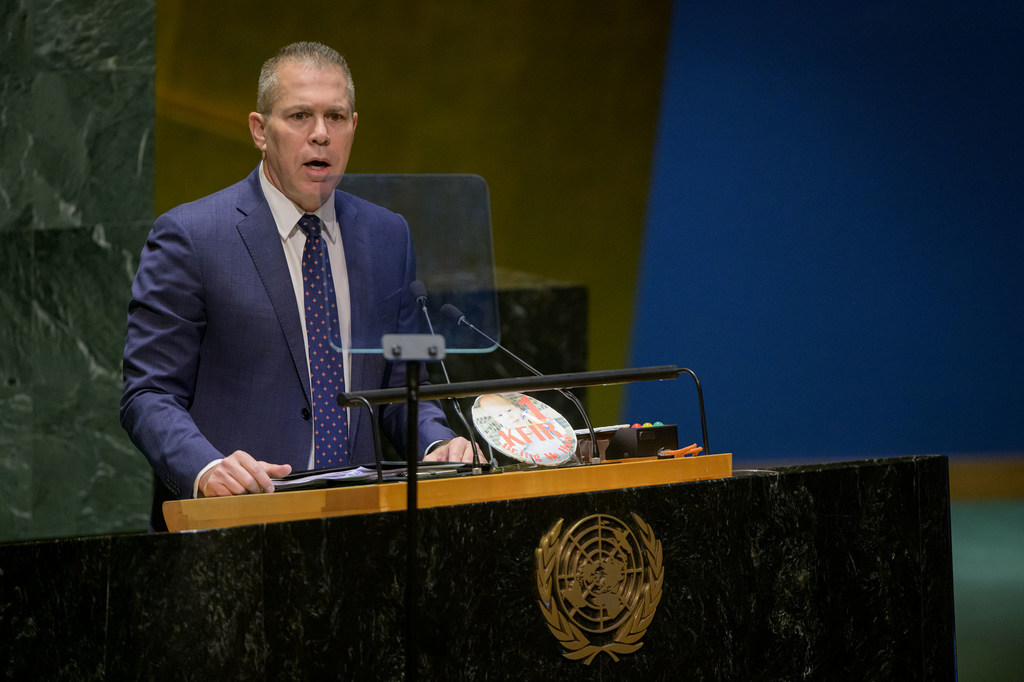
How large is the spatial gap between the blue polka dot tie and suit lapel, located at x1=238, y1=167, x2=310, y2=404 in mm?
22

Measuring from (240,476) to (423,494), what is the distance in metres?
0.29

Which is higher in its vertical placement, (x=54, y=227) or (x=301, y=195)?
(x=54, y=227)

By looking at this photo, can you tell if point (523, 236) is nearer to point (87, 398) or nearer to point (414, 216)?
point (87, 398)

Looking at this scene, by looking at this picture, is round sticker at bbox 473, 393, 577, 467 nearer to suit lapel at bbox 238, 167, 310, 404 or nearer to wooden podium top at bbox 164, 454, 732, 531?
wooden podium top at bbox 164, 454, 732, 531

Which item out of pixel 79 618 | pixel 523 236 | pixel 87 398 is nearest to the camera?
pixel 79 618

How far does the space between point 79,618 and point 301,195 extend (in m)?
1.03

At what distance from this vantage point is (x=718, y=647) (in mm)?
1814

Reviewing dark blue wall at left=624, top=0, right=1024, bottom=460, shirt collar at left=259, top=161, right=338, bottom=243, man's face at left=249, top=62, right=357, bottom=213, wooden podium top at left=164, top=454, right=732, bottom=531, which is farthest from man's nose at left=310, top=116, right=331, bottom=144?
dark blue wall at left=624, top=0, right=1024, bottom=460

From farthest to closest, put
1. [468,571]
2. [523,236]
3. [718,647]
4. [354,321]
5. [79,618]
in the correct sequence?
[523,236]
[354,321]
[718,647]
[468,571]
[79,618]

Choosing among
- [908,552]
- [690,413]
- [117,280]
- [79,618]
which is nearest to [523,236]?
[690,413]

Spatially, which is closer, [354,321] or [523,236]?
[354,321]

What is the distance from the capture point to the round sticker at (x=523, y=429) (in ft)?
6.27

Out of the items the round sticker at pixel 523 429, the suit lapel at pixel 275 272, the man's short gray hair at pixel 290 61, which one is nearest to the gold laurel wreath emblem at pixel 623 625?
the round sticker at pixel 523 429

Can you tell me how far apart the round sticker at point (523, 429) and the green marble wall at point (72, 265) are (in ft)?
9.37
